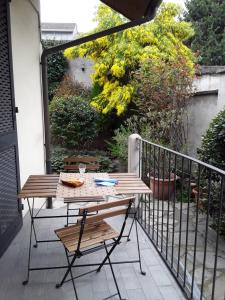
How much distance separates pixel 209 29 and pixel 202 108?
1146 centimetres

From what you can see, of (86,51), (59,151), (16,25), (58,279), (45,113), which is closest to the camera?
(58,279)

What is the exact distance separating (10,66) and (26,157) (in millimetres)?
1215

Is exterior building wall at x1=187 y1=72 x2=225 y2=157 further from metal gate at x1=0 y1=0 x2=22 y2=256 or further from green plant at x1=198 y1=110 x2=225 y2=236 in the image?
metal gate at x1=0 y1=0 x2=22 y2=256

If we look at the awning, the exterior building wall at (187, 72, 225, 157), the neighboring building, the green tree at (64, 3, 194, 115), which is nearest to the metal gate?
the awning

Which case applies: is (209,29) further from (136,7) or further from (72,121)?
(136,7)

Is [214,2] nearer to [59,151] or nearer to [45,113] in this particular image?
[59,151]

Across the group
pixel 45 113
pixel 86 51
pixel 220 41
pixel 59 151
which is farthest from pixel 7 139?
pixel 220 41

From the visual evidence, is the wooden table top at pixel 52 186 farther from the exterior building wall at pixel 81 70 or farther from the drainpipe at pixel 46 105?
the exterior building wall at pixel 81 70

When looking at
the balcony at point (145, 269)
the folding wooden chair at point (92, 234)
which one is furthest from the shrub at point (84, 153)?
the folding wooden chair at point (92, 234)

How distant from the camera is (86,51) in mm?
8023

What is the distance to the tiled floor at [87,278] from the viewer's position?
87.3 inches

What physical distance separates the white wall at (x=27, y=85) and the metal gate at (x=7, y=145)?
355 millimetres

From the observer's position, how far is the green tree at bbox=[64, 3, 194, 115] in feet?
24.3

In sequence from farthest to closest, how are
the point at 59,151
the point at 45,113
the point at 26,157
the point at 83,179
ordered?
the point at 59,151, the point at 45,113, the point at 26,157, the point at 83,179
